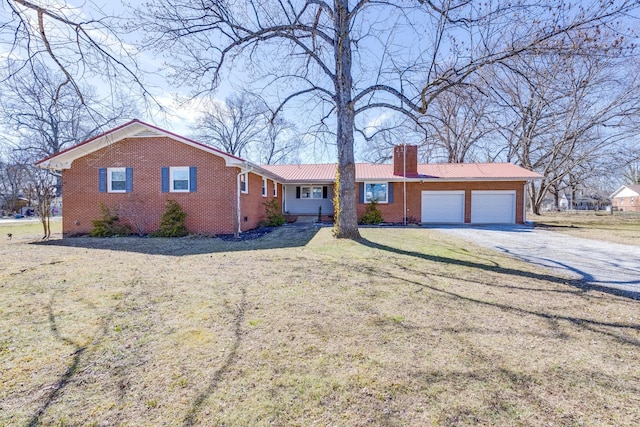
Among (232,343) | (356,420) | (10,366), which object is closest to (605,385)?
(356,420)

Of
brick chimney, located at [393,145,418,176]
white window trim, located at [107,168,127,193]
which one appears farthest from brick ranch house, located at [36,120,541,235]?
brick chimney, located at [393,145,418,176]

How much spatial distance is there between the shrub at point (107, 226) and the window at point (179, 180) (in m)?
2.51

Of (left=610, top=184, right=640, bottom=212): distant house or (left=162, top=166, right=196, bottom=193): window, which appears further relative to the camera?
(left=610, top=184, right=640, bottom=212): distant house

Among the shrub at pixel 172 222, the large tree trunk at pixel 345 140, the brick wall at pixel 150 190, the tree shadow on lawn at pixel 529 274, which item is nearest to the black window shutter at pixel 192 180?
the brick wall at pixel 150 190

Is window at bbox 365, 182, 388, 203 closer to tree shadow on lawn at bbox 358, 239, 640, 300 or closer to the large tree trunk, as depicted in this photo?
the large tree trunk

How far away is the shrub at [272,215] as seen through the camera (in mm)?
15902

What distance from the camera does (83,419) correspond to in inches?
76.0

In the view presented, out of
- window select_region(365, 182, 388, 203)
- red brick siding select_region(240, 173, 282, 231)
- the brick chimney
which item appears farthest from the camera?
the brick chimney

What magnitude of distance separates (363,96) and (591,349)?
8.14 meters

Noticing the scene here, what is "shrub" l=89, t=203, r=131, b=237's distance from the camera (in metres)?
12.2

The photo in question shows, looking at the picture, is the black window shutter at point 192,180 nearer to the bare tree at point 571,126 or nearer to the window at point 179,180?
the window at point 179,180

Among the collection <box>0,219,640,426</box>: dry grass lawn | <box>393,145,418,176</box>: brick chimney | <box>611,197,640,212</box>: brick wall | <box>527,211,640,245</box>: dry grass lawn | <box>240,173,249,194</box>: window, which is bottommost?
<box>0,219,640,426</box>: dry grass lawn

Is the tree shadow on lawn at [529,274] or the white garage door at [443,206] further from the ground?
the white garage door at [443,206]

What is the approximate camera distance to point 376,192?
17.9 metres
